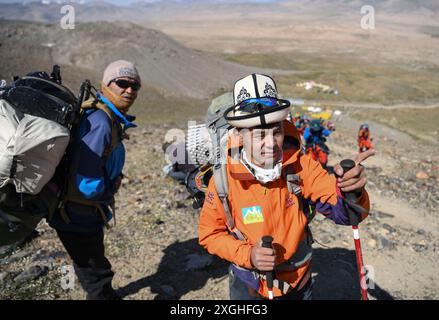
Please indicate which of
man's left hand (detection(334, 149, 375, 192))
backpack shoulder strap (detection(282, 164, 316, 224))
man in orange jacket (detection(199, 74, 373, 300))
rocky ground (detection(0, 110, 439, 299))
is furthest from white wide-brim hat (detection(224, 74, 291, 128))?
rocky ground (detection(0, 110, 439, 299))

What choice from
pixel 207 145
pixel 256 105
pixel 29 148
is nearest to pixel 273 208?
pixel 256 105

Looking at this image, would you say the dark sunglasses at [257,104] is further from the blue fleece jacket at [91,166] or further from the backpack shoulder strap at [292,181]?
the blue fleece jacket at [91,166]

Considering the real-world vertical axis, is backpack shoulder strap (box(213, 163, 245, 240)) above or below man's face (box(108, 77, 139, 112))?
below

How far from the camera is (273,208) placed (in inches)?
92.0

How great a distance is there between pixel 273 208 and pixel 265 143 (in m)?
0.44

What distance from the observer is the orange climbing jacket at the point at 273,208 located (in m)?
2.33

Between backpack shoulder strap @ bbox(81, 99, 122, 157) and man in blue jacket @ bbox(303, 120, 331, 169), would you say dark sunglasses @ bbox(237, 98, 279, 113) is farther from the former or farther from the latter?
man in blue jacket @ bbox(303, 120, 331, 169)

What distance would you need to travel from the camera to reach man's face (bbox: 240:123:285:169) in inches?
86.1

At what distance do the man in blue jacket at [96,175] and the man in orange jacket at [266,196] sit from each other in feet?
3.50

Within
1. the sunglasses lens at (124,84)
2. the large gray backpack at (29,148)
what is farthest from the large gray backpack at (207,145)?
the large gray backpack at (29,148)

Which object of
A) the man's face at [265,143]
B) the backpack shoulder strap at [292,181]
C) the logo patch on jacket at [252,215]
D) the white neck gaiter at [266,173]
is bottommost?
the logo patch on jacket at [252,215]

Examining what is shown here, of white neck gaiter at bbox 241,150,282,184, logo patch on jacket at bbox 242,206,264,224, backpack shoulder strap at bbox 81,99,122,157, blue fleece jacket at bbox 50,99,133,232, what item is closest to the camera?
white neck gaiter at bbox 241,150,282,184

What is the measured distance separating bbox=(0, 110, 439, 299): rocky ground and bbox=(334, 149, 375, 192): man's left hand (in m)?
2.72

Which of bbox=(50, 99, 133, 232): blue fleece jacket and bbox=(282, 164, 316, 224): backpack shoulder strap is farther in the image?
bbox=(50, 99, 133, 232): blue fleece jacket
